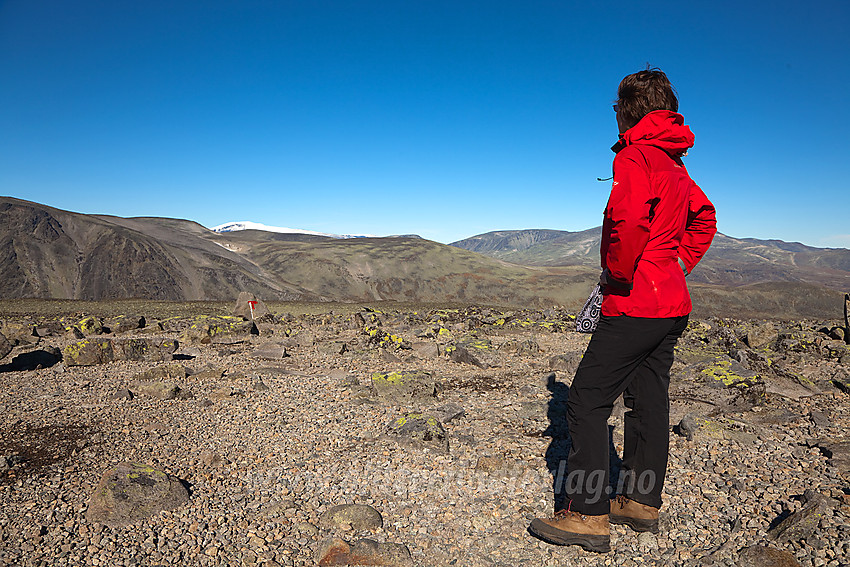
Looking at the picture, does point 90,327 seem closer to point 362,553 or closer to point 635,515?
point 362,553

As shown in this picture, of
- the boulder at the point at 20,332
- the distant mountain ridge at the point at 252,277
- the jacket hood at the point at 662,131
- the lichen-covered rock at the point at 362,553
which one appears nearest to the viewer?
the jacket hood at the point at 662,131

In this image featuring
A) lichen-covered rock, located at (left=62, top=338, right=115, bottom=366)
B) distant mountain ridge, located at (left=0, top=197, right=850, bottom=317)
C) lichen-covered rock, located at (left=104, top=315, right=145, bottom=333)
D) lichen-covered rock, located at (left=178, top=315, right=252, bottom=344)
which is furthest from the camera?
distant mountain ridge, located at (left=0, top=197, right=850, bottom=317)

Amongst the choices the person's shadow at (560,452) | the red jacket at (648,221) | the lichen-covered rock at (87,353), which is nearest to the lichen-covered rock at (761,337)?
the person's shadow at (560,452)

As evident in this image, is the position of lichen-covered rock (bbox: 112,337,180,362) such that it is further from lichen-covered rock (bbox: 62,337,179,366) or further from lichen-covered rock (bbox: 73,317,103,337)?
lichen-covered rock (bbox: 73,317,103,337)

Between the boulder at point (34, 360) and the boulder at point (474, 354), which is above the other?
the boulder at point (474, 354)

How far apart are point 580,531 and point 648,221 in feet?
7.56

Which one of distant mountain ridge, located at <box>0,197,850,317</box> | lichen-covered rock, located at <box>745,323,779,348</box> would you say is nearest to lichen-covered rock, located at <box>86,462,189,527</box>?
lichen-covered rock, located at <box>745,323,779,348</box>

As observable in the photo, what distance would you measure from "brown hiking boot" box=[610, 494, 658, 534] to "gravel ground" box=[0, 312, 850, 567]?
9cm

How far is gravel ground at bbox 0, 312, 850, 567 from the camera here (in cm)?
384

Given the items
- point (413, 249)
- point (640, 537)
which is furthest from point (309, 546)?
point (413, 249)

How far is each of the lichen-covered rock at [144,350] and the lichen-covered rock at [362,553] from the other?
9085 mm

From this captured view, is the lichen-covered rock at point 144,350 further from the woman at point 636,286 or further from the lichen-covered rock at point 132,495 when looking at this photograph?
the woman at point 636,286

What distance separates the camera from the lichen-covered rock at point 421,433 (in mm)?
6020

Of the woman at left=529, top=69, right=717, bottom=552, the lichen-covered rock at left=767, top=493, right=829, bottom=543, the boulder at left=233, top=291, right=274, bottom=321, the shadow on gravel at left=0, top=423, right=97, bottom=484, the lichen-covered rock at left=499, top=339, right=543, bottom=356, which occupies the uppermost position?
the woman at left=529, top=69, right=717, bottom=552
